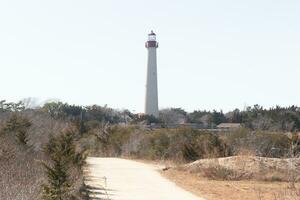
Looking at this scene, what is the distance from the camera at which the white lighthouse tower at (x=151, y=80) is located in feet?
286

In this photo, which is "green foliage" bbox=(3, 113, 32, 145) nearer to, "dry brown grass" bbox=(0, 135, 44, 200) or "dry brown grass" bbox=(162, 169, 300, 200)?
"dry brown grass" bbox=(162, 169, 300, 200)

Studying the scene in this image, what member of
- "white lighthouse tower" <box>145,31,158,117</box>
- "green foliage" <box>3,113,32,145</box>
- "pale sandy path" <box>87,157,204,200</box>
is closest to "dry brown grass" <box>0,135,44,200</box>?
"pale sandy path" <box>87,157,204,200</box>

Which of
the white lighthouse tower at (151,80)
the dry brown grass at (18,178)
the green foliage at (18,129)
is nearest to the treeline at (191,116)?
the white lighthouse tower at (151,80)

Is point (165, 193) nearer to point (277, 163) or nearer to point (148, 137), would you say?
point (277, 163)

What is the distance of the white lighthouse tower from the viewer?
87312 millimetres

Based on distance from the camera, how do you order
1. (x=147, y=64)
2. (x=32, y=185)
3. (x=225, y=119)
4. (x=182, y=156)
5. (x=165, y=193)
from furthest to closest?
Result: (x=225, y=119) < (x=147, y=64) < (x=182, y=156) < (x=165, y=193) < (x=32, y=185)

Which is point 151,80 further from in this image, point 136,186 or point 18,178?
point 18,178

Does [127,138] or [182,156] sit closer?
[182,156]

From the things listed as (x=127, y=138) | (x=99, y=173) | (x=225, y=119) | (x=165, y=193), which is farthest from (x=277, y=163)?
(x=225, y=119)

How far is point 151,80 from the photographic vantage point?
87250mm

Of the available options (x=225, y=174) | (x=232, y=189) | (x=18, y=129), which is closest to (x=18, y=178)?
(x=232, y=189)

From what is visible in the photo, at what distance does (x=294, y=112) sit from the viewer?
74000 millimetres

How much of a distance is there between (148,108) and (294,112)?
22514mm

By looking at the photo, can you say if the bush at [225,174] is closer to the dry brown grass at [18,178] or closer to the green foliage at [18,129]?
the green foliage at [18,129]
